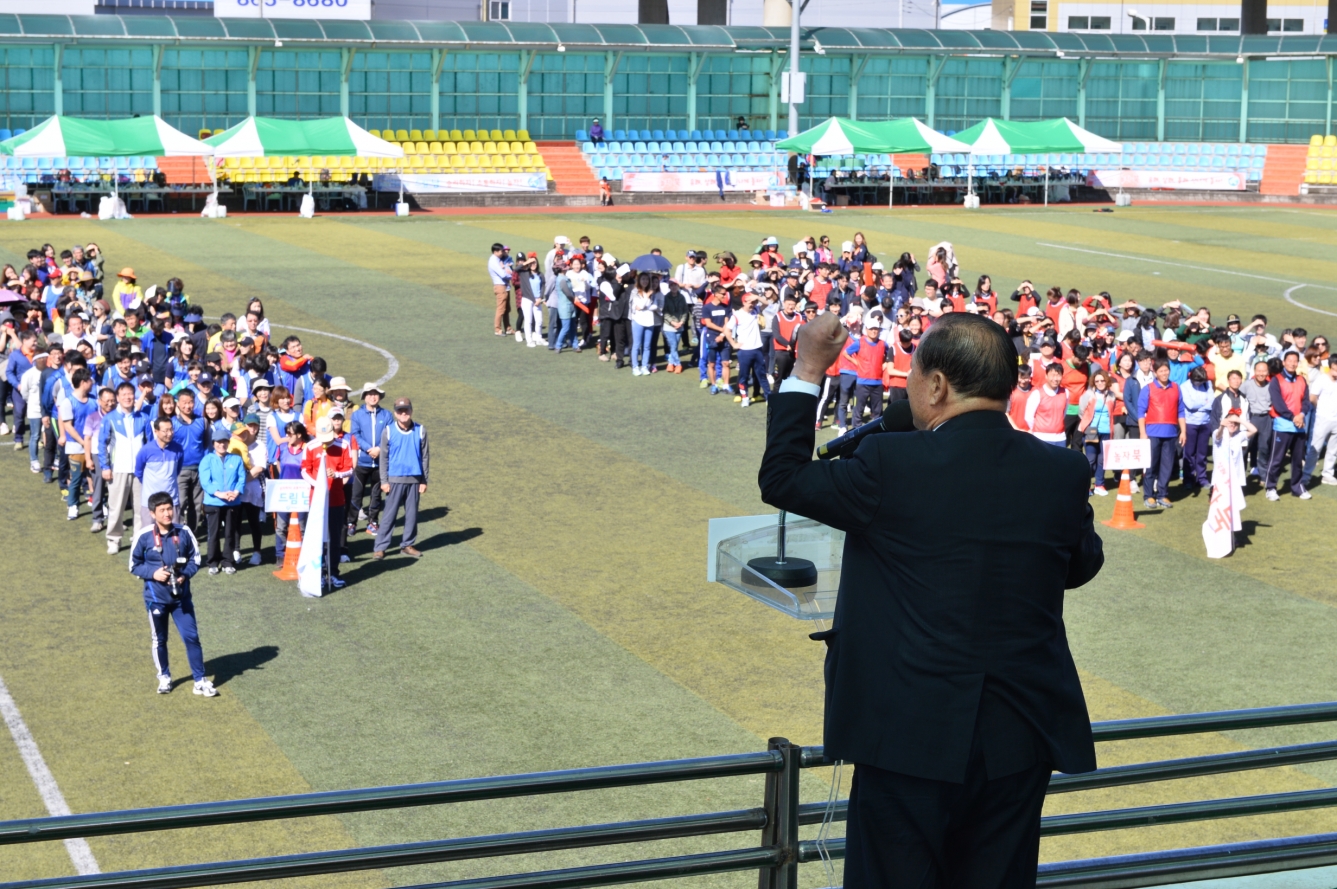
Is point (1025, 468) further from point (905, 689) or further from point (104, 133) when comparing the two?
point (104, 133)

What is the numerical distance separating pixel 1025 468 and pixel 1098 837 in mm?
7731

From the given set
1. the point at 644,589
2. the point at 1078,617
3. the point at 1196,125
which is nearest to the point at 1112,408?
the point at 1078,617

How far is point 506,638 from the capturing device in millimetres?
14477

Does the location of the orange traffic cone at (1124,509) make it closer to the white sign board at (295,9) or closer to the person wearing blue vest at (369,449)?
the person wearing blue vest at (369,449)

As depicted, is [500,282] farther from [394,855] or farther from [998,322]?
[394,855]

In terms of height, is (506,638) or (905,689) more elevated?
(905,689)

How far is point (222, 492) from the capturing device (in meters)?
16.2

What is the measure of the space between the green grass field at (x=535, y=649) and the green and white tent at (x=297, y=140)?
2276 centimetres

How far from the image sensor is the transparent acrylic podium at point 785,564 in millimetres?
4133

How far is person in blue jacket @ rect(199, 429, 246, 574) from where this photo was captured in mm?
16250

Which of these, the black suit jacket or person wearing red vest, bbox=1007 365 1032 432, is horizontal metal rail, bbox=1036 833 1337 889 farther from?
person wearing red vest, bbox=1007 365 1032 432

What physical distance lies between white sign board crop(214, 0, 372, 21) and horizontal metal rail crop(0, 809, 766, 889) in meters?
58.2

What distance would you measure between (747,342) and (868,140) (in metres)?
29.8

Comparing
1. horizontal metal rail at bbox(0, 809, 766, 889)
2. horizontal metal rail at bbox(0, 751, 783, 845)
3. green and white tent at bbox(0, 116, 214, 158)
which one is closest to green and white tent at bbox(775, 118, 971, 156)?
green and white tent at bbox(0, 116, 214, 158)
